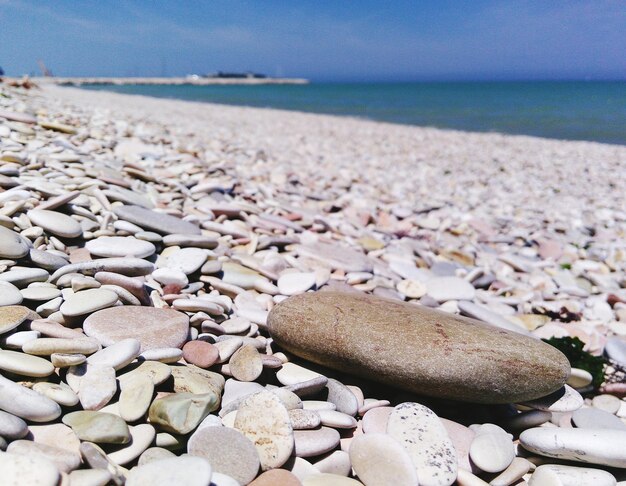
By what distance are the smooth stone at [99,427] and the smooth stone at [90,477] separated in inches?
5.1

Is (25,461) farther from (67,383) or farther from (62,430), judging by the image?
(67,383)

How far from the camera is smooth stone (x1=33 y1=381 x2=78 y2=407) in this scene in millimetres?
1596

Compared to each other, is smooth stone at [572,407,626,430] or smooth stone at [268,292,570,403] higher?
smooth stone at [268,292,570,403]

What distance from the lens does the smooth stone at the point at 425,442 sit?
164 centimetres

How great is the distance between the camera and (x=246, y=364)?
6.72 feet

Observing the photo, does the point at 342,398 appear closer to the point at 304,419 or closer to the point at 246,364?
the point at 304,419

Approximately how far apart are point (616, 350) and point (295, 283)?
74.8 inches

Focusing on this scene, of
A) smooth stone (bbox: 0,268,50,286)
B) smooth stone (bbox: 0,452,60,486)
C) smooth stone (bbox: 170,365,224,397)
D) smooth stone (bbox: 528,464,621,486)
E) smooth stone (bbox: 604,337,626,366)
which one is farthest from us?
smooth stone (bbox: 604,337,626,366)

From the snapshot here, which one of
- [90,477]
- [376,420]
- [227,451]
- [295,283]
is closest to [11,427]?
[90,477]

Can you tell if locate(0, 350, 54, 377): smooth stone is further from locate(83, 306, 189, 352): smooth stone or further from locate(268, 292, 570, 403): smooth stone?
locate(268, 292, 570, 403): smooth stone

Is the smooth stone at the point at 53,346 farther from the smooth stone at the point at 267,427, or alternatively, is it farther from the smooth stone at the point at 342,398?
the smooth stone at the point at 342,398

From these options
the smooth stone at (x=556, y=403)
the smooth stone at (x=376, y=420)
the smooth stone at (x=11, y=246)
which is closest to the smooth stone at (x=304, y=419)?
the smooth stone at (x=376, y=420)

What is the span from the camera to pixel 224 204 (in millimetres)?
4043

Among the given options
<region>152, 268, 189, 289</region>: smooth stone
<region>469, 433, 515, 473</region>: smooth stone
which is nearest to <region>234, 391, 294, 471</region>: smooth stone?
<region>469, 433, 515, 473</region>: smooth stone
